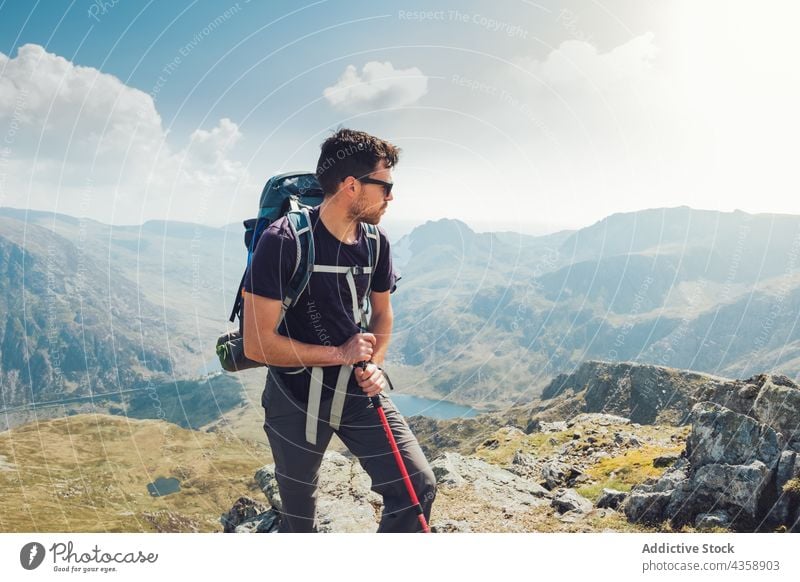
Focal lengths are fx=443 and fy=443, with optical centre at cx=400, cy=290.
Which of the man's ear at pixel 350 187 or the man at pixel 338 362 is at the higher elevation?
the man's ear at pixel 350 187

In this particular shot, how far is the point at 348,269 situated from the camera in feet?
20.1

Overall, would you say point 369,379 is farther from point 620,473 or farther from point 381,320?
point 620,473

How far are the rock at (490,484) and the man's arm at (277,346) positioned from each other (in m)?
10.6

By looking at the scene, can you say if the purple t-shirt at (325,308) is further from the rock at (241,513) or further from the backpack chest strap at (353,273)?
the rock at (241,513)

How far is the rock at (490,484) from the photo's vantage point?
48.1 ft

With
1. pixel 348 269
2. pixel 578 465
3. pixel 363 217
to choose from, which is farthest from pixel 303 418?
pixel 578 465

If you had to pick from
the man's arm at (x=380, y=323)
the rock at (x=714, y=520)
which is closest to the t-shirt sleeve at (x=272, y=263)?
the man's arm at (x=380, y=323)

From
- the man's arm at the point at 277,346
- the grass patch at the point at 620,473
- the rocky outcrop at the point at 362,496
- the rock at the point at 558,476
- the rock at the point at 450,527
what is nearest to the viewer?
the man's arm at the point at 277,346

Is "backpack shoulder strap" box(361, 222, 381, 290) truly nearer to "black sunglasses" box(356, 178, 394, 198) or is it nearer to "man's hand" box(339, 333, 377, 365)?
"black sunglasses" box(356, 178, 394, 198)

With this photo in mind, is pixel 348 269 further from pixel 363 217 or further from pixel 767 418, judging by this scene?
pixel 767 418

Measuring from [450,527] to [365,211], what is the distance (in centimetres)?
893

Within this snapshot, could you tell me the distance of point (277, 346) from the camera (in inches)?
219

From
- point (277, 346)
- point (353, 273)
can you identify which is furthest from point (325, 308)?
point (277, 346)
